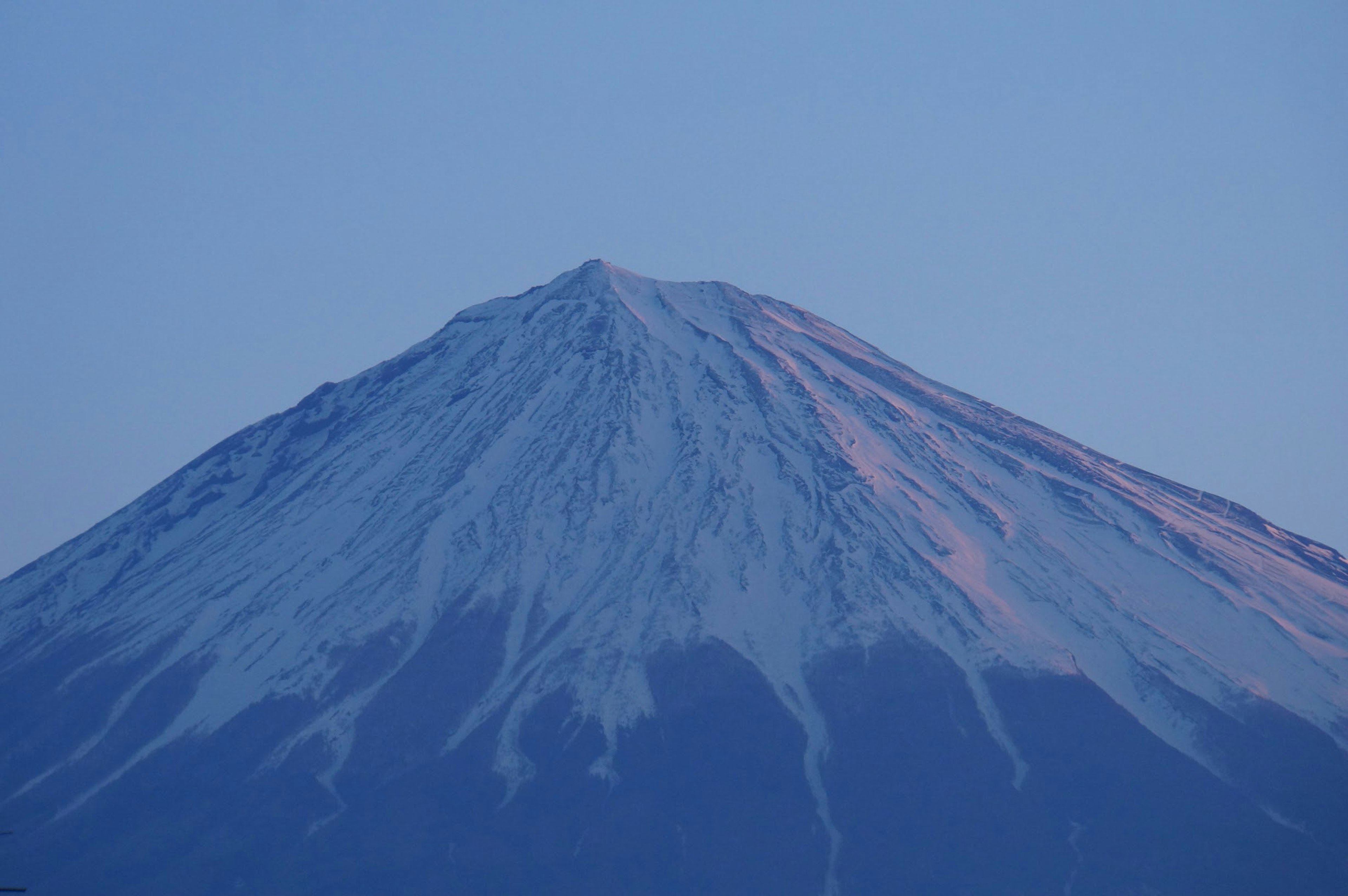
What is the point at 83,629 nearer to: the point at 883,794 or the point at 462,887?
the point at 462,887

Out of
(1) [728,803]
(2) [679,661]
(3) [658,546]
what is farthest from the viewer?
(3) [658,546]

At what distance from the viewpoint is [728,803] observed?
4594 inches

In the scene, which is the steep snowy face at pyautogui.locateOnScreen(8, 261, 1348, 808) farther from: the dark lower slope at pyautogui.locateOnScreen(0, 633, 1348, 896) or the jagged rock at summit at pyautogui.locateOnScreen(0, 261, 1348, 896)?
the dark lower slope at pyautogui.locateOnScreen(0, 633, 1348, 896)

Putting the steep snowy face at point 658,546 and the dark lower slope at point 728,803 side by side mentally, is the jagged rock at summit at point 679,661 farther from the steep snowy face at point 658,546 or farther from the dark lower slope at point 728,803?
the steep snowy face at point 658,546

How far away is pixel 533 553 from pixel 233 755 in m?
27.7

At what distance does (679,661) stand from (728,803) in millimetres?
13394

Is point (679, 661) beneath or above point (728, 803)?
above

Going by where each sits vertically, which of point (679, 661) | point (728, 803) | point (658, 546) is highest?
point (658, 546)

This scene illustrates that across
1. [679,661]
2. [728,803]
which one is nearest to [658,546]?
[679,661]

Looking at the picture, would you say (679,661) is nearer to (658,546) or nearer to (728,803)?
(728,803)

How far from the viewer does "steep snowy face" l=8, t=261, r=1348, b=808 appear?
424ft

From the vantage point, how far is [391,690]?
129 metres

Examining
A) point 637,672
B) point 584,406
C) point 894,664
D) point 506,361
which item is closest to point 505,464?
point 584,406

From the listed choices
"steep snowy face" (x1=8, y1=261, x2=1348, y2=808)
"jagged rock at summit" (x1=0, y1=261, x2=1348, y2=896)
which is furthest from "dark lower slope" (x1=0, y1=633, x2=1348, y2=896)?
"steep snowy face" (x1=8, y1=261, x2=1348, y2=808)
